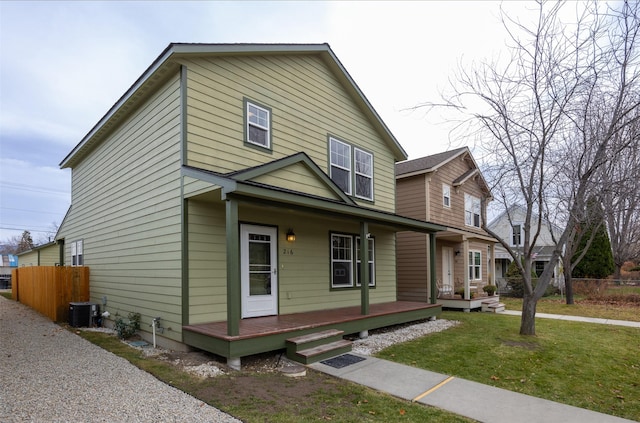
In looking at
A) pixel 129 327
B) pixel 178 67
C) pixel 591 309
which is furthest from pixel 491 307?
pixel 178 67

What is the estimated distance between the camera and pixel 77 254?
42.7 ft

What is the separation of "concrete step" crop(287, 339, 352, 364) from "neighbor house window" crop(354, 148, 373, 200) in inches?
208

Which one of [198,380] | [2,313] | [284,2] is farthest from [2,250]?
[198,380]

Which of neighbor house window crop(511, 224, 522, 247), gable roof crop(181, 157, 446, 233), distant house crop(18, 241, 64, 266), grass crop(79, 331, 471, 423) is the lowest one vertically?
grass crop(79, 331, 471, 423)

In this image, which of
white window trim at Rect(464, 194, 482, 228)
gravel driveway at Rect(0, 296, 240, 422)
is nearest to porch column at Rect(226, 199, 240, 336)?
gravel driveway at Rect(0, 296, 240, 422)

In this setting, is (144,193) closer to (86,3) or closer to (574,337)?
(86,3)

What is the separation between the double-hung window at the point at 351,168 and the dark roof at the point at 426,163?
3.75 meters

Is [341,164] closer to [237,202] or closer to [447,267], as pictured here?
[237,202]

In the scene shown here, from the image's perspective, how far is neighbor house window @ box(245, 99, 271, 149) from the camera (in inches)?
332

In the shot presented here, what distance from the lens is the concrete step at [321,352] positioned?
646cm

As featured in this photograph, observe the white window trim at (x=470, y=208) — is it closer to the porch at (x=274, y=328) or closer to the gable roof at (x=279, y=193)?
the gable roof at (x=279, y=193)

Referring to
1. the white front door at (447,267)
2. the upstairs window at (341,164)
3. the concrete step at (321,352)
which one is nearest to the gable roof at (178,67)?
the upstairs window at (341,164)

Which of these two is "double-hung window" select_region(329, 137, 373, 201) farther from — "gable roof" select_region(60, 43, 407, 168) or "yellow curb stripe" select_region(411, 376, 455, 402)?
"yellow curb stripe" select_region(411, 376, 455, 402)

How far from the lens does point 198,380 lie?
5.37m
